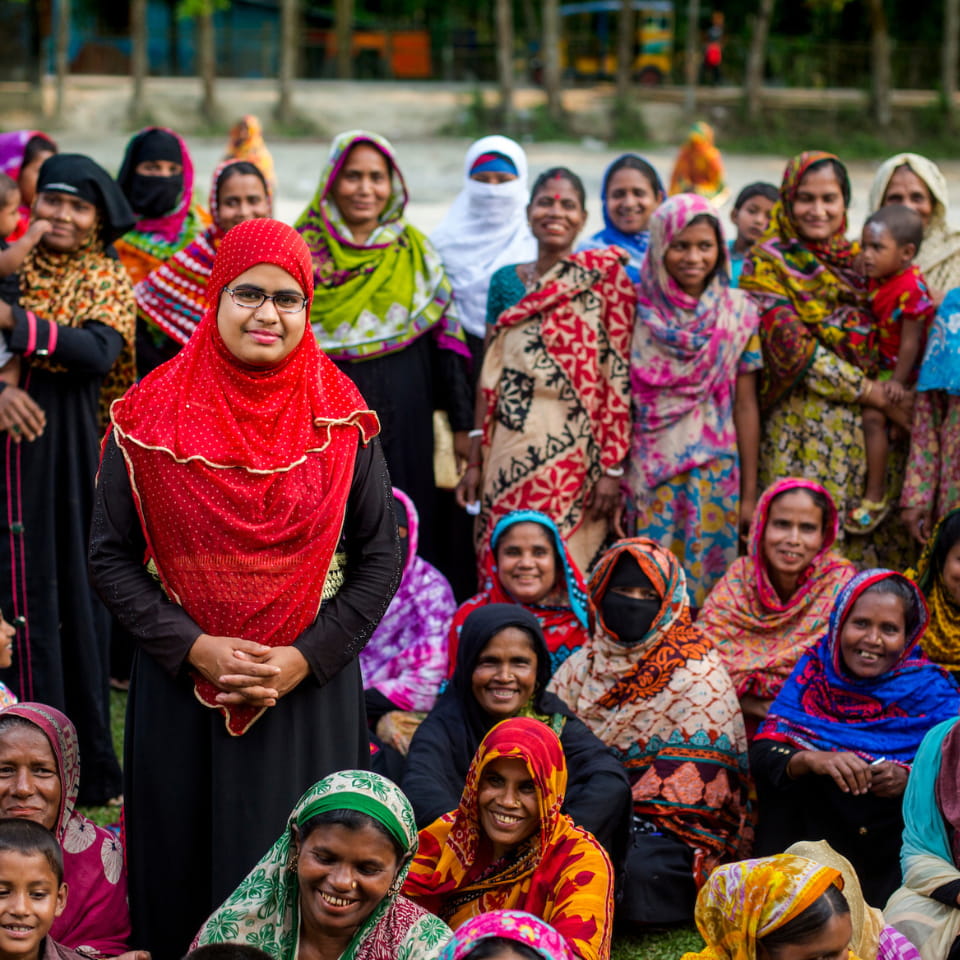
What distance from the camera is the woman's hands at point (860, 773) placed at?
3977 mm

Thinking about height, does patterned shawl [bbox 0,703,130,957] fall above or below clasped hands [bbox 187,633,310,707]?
below

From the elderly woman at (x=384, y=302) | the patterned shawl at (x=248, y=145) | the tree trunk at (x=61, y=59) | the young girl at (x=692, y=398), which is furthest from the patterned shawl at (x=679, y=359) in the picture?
the tree trunk at (x=61, y=59)

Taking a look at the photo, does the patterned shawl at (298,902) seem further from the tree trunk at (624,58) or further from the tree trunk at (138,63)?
the tree trunk at (624,58)

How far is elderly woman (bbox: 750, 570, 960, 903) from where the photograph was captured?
4.03 meters

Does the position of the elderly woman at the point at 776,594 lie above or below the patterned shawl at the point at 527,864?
above

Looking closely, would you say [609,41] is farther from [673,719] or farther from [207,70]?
[673,719]

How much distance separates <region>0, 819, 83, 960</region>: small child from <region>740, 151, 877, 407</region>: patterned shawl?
3.33 metres

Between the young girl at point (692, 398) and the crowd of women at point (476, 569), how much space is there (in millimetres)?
15

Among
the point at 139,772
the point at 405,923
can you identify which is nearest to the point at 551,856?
the point at 405,923

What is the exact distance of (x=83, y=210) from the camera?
485 cm

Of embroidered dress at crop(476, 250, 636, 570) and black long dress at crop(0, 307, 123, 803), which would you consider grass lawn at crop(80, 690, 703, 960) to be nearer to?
embroidered dress at crop(476, 250, 636, 570)

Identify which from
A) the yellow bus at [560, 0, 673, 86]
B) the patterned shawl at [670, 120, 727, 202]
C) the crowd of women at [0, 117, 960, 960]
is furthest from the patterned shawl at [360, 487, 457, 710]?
the yellow bus at [560, 0, 673, 86]

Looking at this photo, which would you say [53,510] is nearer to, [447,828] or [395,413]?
[395,413]

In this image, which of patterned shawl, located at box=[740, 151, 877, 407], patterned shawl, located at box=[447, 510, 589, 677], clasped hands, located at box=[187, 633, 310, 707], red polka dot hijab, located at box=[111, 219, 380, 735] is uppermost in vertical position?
patterned shawl, located at box=[740, 151, 877, 407]
